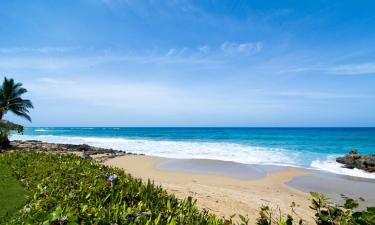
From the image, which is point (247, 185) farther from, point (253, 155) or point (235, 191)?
point (253, 155)

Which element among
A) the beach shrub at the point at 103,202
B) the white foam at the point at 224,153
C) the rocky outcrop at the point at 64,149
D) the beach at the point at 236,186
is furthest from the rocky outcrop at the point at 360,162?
the rocky outcrop at the point at 64,149

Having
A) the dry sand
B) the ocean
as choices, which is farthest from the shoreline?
the ocean

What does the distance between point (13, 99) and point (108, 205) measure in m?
30.5

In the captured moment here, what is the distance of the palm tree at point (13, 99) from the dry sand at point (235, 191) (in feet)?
59.6

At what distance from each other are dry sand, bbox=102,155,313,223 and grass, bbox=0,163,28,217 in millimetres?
4333

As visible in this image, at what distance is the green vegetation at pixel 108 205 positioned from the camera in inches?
84.1

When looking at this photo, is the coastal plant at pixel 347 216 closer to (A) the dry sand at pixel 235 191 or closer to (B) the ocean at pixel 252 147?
(A) the dry sand at pixel 235 191

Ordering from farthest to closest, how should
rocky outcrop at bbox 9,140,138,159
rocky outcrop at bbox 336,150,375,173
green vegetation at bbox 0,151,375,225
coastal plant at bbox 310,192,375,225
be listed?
rocky outcrop at bbox 9,140,138,159 < rocky outcrop at bbox 336,150,375,173 < green vegetation at bbox 0,151,375,225 < coastal plant at bbox 310,192,375,225

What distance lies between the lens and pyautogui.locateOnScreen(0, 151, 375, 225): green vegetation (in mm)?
2137

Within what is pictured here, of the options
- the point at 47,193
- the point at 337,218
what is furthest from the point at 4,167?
the point at 337,218

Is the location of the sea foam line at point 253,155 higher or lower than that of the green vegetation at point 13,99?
lower

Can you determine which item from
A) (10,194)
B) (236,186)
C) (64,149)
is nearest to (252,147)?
(64,149)

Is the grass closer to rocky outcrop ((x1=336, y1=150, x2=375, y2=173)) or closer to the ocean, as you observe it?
the ocean

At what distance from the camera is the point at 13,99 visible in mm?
30453
